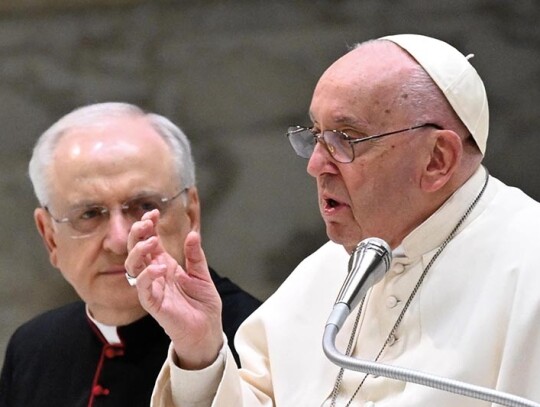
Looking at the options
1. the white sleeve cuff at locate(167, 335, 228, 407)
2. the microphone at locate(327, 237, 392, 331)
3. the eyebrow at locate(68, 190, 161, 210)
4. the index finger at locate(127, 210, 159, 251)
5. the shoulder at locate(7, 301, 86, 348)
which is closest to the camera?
the microphone at locate(327, 237, 392, 331)

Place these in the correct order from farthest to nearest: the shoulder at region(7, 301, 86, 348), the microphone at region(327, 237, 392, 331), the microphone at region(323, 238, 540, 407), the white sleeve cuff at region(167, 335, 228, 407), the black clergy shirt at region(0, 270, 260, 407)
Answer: the shoulder at region(7, 301, 86, 348)
the black clergy shirt at region(0, 270, 260, 407)
the white sleeve cuff at region(167, 335, 228, 407)
the microphone at region(327, 237, 392, 331)
the microphone at region(323, 238, 540, 407)

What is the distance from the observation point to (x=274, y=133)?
15.5 feet

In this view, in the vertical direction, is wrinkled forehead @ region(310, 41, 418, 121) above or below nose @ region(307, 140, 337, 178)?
above

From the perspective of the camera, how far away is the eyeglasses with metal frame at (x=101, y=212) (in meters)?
3.57

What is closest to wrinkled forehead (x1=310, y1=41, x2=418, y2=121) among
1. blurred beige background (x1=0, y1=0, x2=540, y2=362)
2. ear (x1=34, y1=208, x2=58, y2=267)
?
ear (x1=34, y1=208, x2=58, y2=267)

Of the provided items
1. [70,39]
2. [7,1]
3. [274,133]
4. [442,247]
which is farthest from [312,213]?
[442,247]

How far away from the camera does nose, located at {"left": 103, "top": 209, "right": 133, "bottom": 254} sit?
357cm

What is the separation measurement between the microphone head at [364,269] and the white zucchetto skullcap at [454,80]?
55 cm

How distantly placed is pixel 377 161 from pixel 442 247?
0.26 metres

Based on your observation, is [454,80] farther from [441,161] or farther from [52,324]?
[52,324]

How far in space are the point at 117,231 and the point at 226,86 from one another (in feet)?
4.35

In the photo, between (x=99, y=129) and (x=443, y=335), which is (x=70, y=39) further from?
(x=443, y=335)

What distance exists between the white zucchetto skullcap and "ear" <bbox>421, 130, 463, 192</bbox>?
0.07 metres

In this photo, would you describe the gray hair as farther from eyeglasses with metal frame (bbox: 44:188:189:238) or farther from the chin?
the chin
